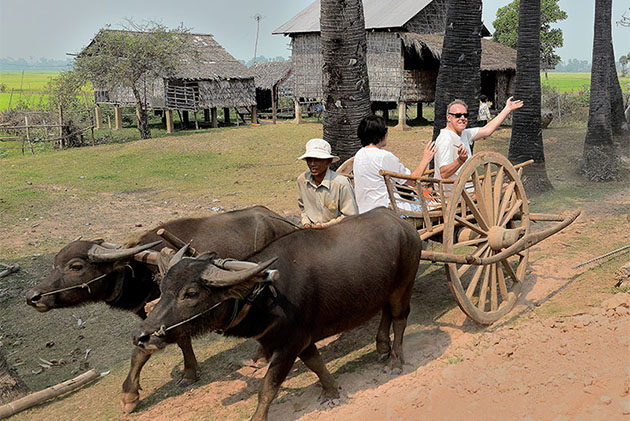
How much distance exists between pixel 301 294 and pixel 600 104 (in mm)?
12227

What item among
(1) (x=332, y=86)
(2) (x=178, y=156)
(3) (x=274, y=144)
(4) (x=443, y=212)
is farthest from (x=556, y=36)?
(4) (x=443, y=212)

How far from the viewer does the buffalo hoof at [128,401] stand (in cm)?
502

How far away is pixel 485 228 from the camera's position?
5781mm

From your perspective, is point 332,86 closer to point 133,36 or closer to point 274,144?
point 274,144

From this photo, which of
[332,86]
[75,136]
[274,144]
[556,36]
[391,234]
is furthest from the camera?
[556,36]

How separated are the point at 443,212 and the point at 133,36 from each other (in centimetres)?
2417

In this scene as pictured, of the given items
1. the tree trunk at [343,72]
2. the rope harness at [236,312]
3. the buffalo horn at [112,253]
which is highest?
the tree trunk at [343,72]

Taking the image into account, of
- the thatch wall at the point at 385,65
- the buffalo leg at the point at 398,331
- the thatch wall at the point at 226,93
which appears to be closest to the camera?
the buffalo leg at the point at 398,331

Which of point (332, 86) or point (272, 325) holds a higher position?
point (332, 86)

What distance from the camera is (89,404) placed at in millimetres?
5254

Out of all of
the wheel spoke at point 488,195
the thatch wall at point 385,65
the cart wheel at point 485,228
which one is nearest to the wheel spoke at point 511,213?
the cart wheel at point 485,228

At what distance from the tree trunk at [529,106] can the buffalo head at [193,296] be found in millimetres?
9412

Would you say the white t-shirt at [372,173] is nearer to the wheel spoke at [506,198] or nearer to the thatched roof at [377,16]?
the wheel spoke at [506,198]

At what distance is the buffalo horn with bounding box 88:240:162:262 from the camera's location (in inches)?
191
